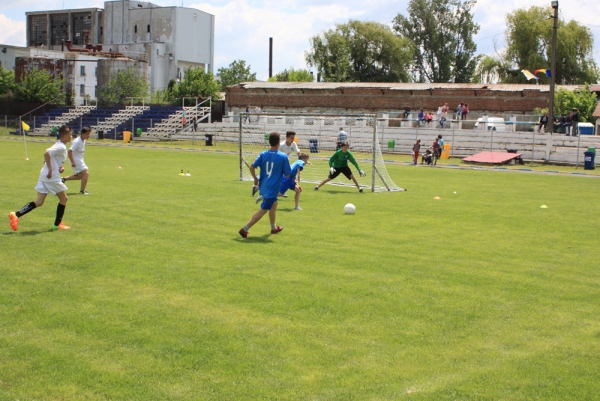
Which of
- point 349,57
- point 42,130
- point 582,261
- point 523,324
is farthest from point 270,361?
point 349,57

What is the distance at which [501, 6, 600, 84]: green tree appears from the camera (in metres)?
57.6

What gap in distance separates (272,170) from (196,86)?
56191 millimetres

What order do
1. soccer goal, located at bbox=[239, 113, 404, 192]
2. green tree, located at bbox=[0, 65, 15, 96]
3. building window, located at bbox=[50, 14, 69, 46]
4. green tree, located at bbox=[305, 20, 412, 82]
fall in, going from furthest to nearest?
1. building window, located at bbox=[50, 14, 69, 46]
2. green tree, located at bbox=[305, 20, 412, 82]
3. green tree, located at bbox=[0, 65, 15, 96]
4. soccer goal, located at bbox=[239, 113, 404, 192]

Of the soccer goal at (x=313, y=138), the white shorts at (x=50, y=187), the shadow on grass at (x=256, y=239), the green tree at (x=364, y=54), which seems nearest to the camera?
the shadow on grass at (x=256, y=239)

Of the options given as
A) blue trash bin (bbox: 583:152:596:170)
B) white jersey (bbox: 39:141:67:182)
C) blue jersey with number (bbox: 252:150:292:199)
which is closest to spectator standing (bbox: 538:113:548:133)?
blue trash bin (bbox: 583:152:596:170)

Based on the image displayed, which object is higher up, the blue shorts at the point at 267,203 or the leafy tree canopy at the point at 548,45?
the leafy tree canopy at the point at 548,45

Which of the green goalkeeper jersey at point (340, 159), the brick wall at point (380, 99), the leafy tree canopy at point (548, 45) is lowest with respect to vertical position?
the green goalkeeper jersey at point (340, 159)

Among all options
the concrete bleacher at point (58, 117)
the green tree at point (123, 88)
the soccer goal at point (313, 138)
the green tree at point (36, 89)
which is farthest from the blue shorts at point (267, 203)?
the green tree at point (36, 89)

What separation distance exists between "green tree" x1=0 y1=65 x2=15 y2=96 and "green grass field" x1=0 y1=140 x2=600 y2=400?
61975 mm

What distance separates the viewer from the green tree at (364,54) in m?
74.5

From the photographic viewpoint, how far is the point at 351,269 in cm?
878

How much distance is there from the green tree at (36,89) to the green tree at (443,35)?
4212 centimetres

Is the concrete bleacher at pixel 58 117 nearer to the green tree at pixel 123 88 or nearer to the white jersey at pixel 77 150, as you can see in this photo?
the green tree at pixel 123 88

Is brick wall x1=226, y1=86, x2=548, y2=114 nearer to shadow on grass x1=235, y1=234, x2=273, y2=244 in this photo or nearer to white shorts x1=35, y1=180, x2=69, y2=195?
shadow on grass x1=235, y1=234, x2=273, y2=244
